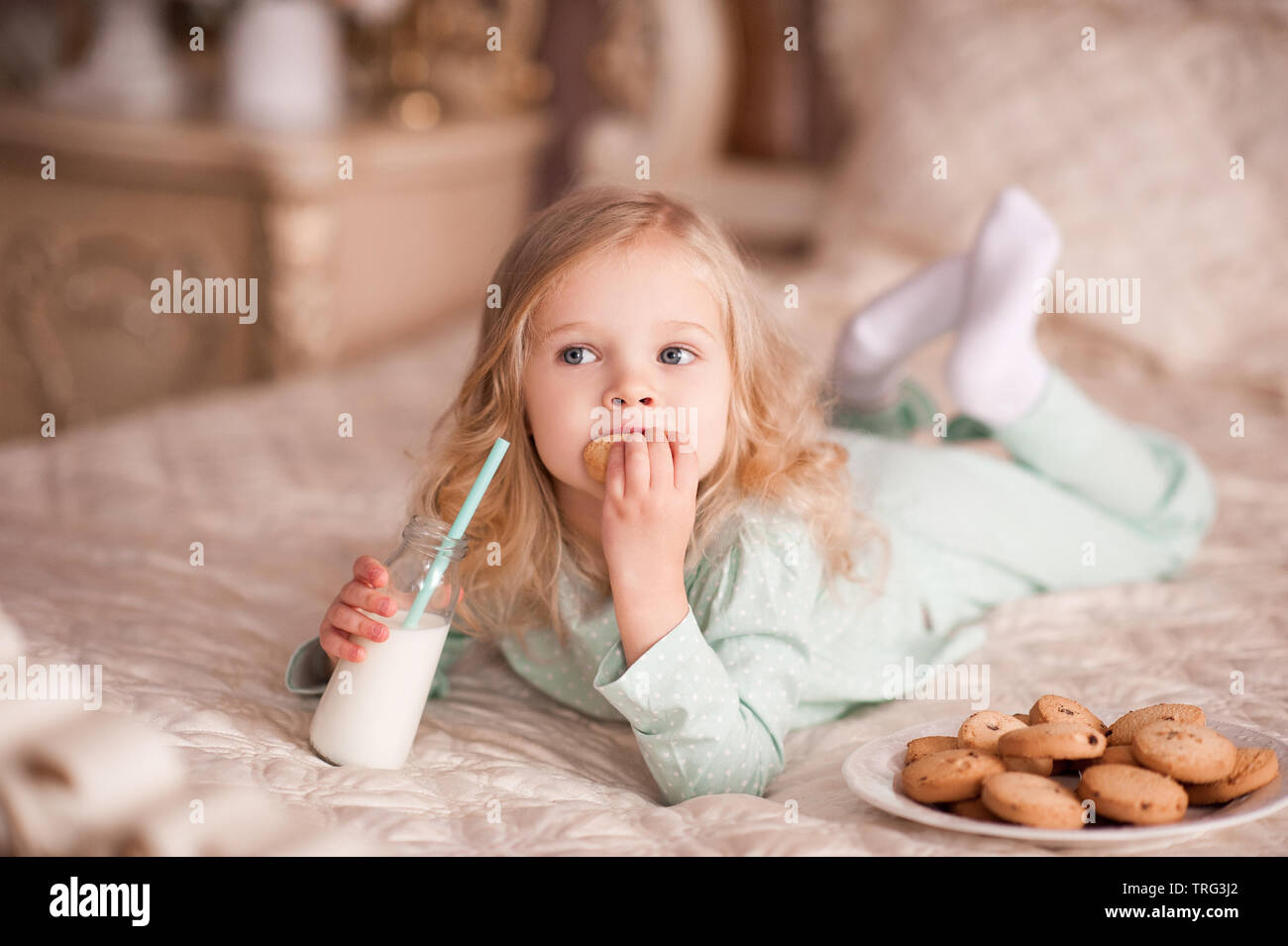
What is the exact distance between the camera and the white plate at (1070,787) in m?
0.64

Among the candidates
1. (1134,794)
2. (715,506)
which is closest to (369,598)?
(715,506)

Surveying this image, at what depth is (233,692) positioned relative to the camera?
925 millimetres

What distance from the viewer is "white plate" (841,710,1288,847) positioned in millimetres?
637

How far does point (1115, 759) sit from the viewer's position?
70 cm

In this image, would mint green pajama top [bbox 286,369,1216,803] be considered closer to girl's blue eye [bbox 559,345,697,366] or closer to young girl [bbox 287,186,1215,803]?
young girl [bbox 287,186,1215,803]

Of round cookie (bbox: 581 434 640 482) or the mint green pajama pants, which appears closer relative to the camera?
round cookie (bbox: 581 434 640 482)

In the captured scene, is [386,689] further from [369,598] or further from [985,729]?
[985,729]

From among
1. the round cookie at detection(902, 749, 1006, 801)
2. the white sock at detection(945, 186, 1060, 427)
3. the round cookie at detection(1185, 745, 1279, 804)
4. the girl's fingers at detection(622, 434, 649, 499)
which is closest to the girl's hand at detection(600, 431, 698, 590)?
the girl's fingers at detection(622, 434, 649, 499)

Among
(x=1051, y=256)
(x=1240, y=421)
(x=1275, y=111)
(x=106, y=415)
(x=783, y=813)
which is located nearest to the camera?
(x=783, y=813)

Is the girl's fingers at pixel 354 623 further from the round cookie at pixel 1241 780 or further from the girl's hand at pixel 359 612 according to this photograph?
the round cookie at pixel 1241 780

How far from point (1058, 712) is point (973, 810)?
0.28 ft
